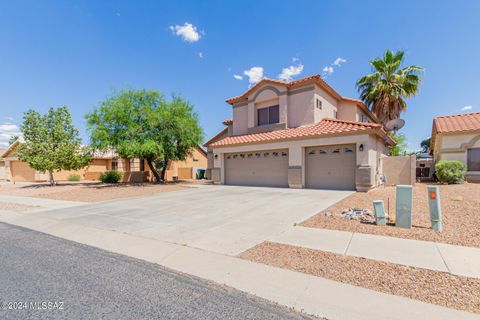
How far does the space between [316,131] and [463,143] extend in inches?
484

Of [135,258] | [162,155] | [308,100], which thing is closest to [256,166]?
[308,100]

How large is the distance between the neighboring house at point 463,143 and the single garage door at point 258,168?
13.1 meters

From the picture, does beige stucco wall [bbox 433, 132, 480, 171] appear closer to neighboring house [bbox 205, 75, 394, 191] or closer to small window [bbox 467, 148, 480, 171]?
small window [bbox 467, 148, 480, 171]

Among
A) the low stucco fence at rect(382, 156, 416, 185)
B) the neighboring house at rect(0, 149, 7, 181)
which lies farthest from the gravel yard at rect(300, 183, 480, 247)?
the neighboring house at rect(0, 149, 7, 181)

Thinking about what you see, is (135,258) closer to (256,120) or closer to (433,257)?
(433,257)

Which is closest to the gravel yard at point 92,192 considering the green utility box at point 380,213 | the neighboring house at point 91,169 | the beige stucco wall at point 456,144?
the neighboring house at point 91,169

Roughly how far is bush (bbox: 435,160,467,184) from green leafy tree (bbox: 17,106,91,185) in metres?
30.7

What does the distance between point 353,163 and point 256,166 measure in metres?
7.11

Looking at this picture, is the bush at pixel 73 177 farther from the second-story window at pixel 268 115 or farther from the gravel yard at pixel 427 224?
Result: the gravel yard at pixel 427 224

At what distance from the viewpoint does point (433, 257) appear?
172 inches

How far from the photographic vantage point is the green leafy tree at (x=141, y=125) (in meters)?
18.2

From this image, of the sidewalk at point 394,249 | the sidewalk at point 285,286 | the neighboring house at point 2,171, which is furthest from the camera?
the neighboring house at point 2,171

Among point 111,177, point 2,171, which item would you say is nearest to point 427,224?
point 111,177

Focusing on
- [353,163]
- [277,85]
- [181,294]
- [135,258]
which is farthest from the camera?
[277,85]
